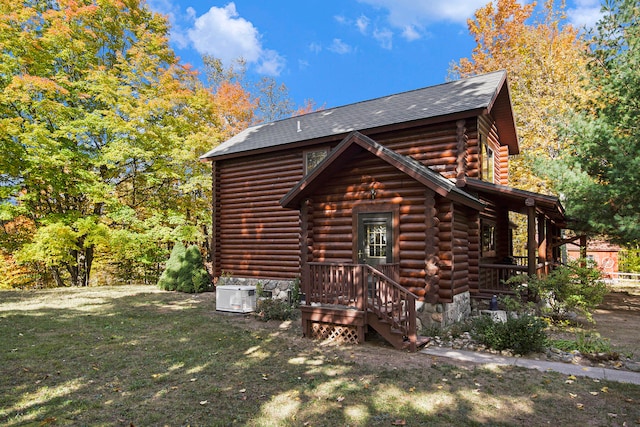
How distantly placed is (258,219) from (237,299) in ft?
13.3

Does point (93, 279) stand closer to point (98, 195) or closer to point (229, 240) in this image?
point (98, 195)

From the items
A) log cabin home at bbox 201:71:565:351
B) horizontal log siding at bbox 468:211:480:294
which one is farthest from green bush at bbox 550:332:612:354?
horizontal log siding at bbox 468:211:480:294

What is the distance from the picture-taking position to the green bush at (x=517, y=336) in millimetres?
7332

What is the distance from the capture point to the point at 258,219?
1480 cm

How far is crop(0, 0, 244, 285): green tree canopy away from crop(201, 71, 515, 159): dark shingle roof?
4857 mm

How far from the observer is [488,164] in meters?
12.9

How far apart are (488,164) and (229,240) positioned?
33.6ft

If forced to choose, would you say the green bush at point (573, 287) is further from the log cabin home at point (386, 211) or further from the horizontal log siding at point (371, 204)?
the horizontal log siding at point (371, 204)

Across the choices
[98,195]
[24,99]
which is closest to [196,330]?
[98,195]

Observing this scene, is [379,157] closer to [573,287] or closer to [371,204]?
[371,204]

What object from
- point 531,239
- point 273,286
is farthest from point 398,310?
point 273,286

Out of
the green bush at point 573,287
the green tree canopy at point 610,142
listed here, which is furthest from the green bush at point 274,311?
the green tree canopy at point 610,142

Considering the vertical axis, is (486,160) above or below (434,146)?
below

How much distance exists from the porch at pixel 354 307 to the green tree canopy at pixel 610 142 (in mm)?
8437
